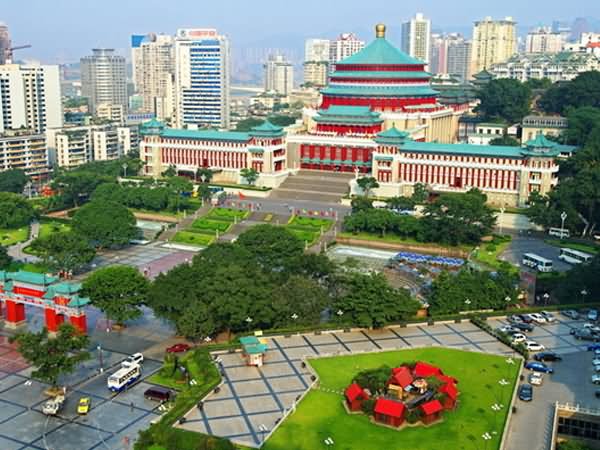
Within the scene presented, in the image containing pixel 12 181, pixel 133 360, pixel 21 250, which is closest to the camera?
pixel 133 360

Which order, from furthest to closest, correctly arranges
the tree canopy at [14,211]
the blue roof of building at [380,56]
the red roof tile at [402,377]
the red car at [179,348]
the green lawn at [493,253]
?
the blue roof of building at [380,56] → the tree canopy at [14,211] → the green lawn at [493,253] → the red car at [179,348] → the red roof tile at [402,377]

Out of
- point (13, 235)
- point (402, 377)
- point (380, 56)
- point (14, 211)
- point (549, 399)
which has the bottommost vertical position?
point (13, 235)

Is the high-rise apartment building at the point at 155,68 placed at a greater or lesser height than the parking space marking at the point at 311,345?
greater

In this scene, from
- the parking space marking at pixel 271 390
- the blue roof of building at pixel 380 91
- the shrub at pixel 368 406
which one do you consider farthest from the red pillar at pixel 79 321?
the blue roof of building at pixel 380 91

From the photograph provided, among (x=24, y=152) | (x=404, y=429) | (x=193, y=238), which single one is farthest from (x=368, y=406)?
(x=24, y=152)

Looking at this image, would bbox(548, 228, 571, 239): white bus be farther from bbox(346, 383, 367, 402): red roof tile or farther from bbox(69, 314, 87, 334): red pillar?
bbox(69, 314, 87, 334): red pillar

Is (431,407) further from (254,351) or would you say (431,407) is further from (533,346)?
(533,346)

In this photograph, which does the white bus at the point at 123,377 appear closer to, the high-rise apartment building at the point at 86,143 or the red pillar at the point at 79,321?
the red pillar at the point at 79,321
